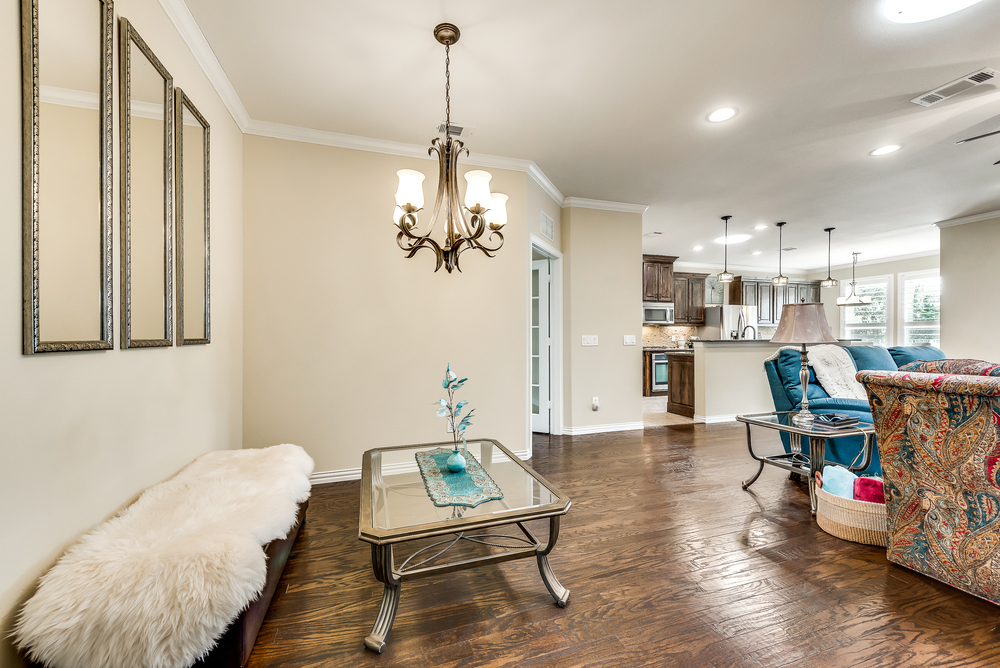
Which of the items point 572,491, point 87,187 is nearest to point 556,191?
point 572,491

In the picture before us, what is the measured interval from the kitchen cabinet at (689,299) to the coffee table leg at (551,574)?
7.30 meters

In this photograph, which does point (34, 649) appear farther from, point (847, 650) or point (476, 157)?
point (476, 157)

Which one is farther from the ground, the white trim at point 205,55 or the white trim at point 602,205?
the white trim at point 205,55

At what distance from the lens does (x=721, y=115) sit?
115 inches

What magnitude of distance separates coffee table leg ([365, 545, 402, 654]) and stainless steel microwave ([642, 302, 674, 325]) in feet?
22.9

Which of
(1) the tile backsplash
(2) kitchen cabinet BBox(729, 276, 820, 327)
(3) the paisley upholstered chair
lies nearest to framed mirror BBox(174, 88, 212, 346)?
(3) the paisley upholstered chair

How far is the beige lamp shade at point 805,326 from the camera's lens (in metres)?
2.89

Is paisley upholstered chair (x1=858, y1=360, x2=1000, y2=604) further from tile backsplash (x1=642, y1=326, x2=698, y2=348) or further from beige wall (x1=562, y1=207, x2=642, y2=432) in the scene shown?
tile backsplash (x1=642, y1=326, x2=698, y2=348)

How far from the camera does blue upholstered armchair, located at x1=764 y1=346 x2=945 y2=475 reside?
3.14 meters

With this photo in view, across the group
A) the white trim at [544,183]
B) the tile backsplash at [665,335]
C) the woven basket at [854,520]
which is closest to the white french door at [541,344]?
the white trim at [544,183]

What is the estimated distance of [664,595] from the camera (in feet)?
6.02

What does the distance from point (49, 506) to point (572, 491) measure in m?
2.64

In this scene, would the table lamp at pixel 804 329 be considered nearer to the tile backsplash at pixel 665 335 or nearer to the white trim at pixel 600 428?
the white trim at pixel 600 428

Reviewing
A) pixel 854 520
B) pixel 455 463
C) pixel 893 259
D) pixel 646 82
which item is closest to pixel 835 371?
pixel 854 520
